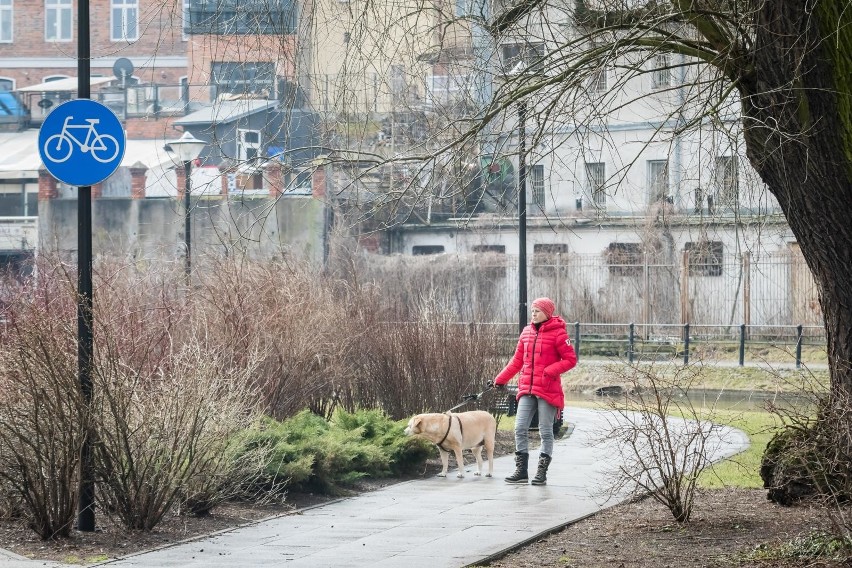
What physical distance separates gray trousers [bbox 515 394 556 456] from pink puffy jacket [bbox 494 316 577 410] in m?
0.08

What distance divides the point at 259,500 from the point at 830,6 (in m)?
6.02

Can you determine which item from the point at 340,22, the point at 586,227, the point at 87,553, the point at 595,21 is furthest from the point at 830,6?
the point at 586,227

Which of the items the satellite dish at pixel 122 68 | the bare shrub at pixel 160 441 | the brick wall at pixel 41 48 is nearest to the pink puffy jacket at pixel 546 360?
the bare shrub at pixel 160 441

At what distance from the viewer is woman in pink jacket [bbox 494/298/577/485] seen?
12398 mm

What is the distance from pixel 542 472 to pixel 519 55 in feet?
13.7

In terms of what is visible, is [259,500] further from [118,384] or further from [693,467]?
[693,467]

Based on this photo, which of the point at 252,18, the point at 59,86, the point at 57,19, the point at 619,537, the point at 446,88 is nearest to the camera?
the point at 619,537

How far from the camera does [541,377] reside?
41.0 ft

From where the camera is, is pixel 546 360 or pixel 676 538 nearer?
pixel 676 538

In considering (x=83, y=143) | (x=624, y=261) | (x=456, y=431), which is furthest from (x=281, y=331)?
(x=624, y=261)

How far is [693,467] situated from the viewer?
9438 millimetres

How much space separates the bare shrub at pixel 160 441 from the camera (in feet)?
29.5

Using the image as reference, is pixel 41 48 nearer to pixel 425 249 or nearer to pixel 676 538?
pixel 425 249

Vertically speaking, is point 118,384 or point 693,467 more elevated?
point 118,384
